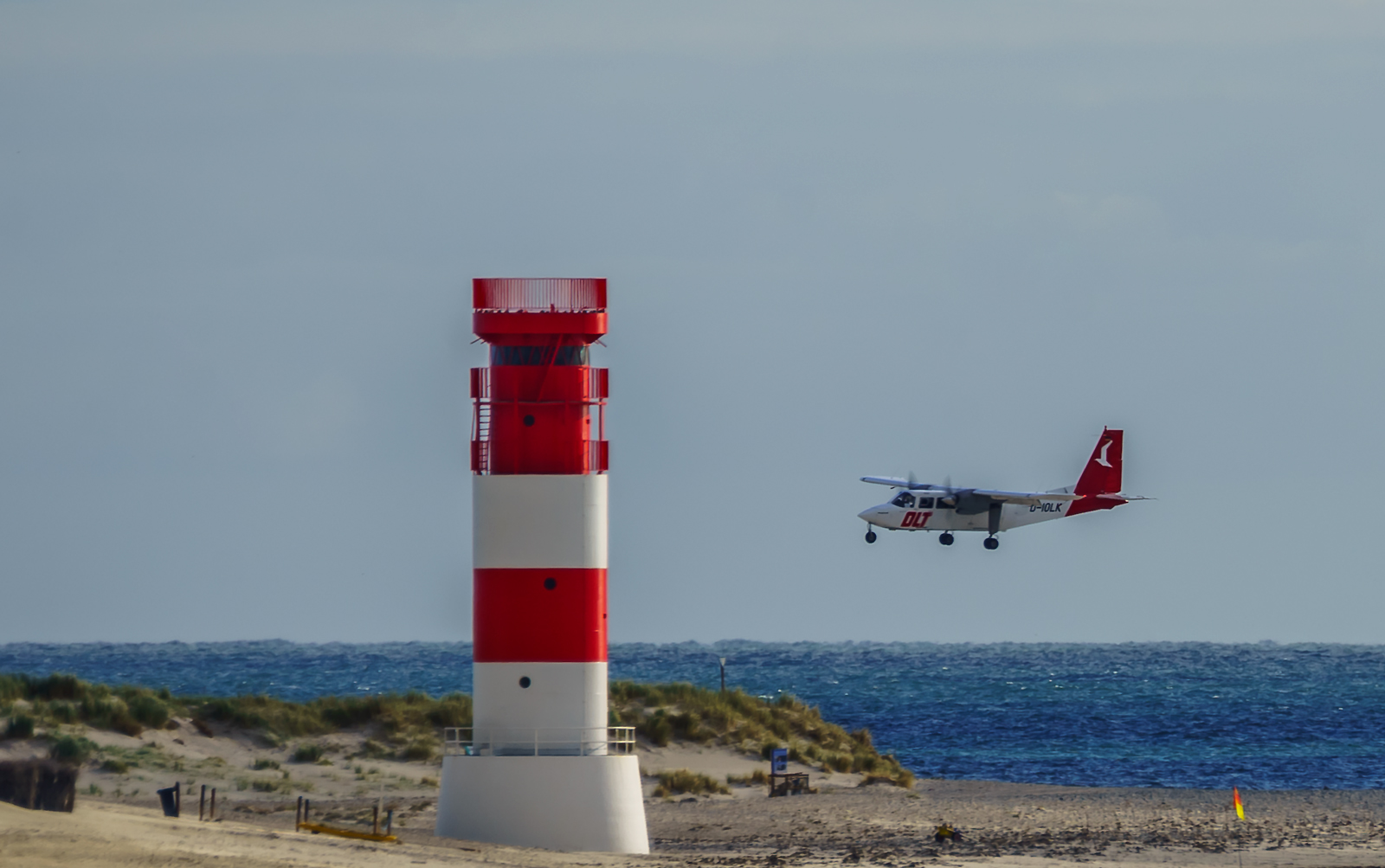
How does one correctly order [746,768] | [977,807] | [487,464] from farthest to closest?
[746,768]
[977,807]
[487,464]

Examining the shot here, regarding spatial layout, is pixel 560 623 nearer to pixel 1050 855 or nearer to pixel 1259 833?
pixel 1050 855

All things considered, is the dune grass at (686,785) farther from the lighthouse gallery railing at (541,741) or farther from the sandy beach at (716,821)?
the lighthouse gallery railing at (541,741)

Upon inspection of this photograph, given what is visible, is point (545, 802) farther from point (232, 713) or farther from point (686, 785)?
point (232, 713)

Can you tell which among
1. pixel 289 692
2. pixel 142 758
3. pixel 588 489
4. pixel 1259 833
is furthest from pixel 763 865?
pixel 289 692

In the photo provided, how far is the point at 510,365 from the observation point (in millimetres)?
24156

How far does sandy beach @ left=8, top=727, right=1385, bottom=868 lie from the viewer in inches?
792

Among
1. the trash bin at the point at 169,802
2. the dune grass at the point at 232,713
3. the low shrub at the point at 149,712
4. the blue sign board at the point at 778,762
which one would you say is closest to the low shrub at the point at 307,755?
the dune grass at the point at 232,713

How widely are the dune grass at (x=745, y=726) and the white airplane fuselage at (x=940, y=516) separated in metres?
5.44

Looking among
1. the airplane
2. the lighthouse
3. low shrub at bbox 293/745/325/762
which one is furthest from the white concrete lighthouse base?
the airplane

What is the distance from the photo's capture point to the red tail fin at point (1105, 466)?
51.1m

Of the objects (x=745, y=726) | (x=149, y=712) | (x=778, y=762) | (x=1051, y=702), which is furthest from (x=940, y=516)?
(x=1051, y=702)

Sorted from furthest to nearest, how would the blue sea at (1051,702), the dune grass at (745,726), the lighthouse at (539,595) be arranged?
the blue sea at (1051,702)
the dune grass at (745,726)
the lighthouse at (539,595)

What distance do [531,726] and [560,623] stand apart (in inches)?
56.5

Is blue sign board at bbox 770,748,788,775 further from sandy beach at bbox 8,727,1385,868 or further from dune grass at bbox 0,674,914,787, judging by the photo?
dune grass at bbox 0,674,914,787
